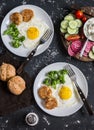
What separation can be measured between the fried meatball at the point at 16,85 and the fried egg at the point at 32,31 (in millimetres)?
192

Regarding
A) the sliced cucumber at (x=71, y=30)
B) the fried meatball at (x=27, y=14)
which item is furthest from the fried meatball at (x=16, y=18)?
the sliced cucumber at (x=71, y=30)

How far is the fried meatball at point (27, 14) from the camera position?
2855 millimetres

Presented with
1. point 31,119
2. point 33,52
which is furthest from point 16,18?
point 31,119

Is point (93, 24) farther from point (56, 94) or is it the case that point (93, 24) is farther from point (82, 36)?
point (56, 94)

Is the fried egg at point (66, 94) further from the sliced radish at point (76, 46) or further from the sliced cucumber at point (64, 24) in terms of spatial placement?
the sliced cucumber at point (64, 24)

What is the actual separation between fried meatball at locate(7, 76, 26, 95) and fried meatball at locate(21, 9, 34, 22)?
324 mm

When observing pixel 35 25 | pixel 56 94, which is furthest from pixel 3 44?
pixel 56 94

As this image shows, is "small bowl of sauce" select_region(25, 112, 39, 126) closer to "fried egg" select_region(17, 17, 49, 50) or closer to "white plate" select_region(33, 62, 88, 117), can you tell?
"white plate" select_region(33, 62, 88, 117)

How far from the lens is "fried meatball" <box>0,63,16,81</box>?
2.77m

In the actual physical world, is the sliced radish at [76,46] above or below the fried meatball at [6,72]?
below

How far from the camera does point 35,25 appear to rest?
9.39 feet

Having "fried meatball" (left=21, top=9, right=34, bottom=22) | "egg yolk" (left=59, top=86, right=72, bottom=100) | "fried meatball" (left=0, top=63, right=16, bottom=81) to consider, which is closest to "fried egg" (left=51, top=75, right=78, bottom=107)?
"egg yolk" (left=59, top=86, right=72, bottom=100)

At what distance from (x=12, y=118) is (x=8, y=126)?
47 millimetres

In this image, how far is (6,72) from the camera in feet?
9.11
